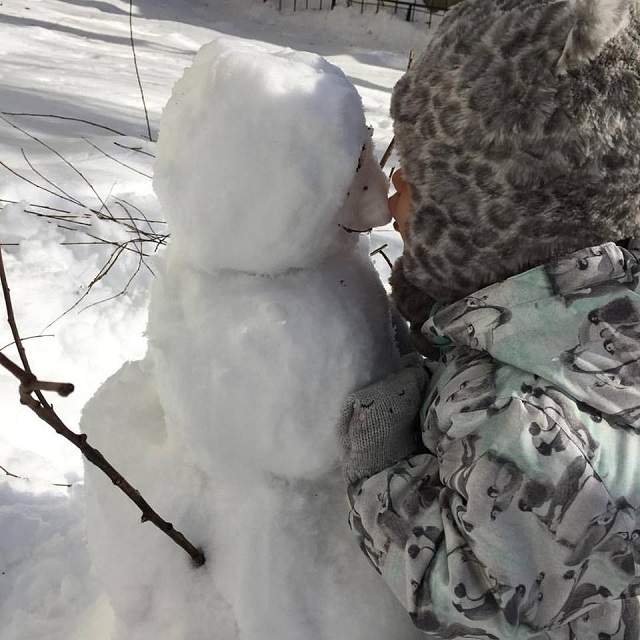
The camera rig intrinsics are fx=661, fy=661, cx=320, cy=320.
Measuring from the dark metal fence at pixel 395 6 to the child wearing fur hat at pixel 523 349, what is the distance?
23.3ft

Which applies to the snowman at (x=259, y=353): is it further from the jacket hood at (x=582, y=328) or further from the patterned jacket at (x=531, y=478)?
the jacket hood at (x=582, y=328)

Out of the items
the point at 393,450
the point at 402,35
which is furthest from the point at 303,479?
the point at 402,35

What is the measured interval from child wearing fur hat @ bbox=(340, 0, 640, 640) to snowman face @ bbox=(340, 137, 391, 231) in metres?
0.04

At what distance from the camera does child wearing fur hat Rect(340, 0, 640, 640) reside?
74 centimetres

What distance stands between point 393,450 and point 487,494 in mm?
177

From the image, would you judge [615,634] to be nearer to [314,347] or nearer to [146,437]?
[314,347]

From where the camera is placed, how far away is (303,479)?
92 cm

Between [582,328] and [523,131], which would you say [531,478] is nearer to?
[582,328]

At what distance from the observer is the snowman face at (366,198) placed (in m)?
0.89

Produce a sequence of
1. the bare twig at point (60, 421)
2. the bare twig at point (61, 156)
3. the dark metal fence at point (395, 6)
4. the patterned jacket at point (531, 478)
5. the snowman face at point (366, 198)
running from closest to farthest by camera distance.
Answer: the bare twig at point (60, 421) < the patterned jacket at point (531, 478) < the snowman face at point (366, 198) < the bare twig at point (61, 156) < the dark metal fence at point (395, 6)

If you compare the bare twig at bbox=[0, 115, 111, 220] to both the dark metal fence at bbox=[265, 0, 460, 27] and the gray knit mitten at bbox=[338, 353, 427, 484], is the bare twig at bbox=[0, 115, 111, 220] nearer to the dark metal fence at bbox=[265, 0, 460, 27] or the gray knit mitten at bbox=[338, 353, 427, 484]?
the gray knit mitten at bbox=[338, 353, 427, 484]

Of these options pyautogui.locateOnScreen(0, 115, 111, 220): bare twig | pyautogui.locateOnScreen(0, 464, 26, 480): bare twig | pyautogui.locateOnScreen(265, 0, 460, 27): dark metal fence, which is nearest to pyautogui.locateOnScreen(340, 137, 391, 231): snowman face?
pyautogui.locateOnScreen(0, 464, 26, 480): bare twig

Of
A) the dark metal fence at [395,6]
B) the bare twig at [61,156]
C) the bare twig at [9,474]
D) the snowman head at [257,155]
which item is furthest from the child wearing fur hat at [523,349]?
the dark metal fence at [395,6]

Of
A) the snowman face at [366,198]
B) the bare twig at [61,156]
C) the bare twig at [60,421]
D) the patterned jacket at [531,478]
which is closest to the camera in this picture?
the bare twig at [60,421]
